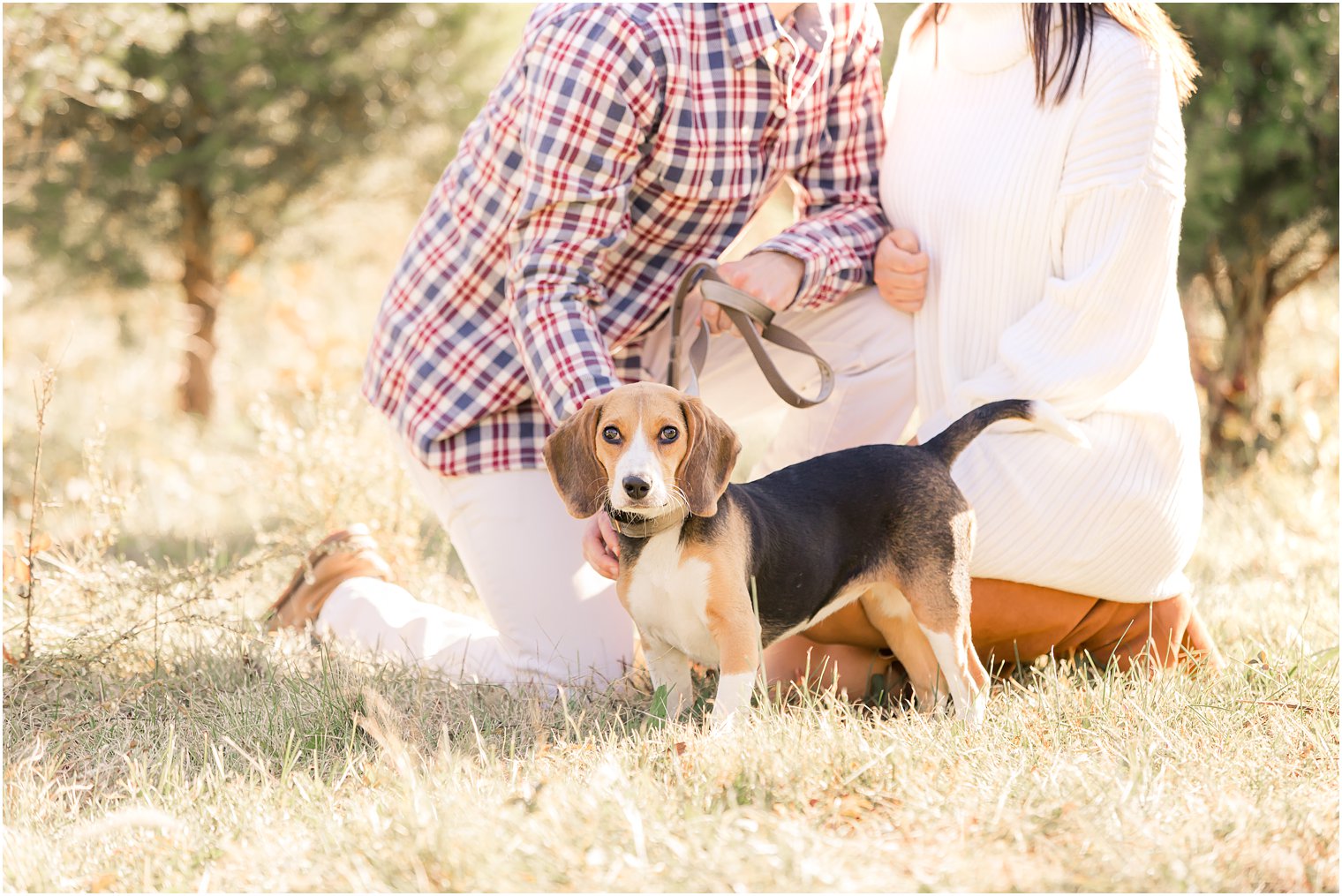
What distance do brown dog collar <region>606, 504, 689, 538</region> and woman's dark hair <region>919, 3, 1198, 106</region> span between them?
1562 millimetres

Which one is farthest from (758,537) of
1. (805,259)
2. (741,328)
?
(805,259)

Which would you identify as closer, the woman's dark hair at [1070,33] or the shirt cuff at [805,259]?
the woman's dark hair at [1070,33]

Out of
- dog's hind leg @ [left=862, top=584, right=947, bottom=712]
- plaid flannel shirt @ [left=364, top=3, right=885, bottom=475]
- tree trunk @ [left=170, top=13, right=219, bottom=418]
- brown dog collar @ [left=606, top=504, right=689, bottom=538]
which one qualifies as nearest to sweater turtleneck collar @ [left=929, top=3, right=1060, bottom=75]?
plaid flannel shirt @ [left=364, top=3, right=885, bottom=475]

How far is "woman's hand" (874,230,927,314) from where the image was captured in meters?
3.59

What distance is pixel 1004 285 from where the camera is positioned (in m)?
3.42

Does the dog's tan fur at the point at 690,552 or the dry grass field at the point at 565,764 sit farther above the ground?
the dog's tan fur at the point at 690,552

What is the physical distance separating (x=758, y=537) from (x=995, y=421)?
73cm

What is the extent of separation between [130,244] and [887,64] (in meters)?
4.96

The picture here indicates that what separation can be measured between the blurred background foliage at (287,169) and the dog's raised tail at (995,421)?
2.60 meters

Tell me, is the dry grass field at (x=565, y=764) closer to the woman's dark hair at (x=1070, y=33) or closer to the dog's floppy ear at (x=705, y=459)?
the dog's floppy ear at (x=705, y=459)

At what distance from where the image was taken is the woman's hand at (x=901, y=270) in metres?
3.59

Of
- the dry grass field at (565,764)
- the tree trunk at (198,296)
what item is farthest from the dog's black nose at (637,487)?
the tree trunk at (198,296)

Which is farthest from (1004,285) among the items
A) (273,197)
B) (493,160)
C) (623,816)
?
(273,197)

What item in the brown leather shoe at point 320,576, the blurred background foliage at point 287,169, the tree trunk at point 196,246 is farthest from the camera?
the tree trunk at point 196,246
